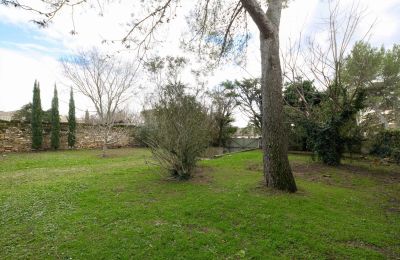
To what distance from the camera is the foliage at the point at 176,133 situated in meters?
6.33

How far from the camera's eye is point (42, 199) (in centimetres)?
485

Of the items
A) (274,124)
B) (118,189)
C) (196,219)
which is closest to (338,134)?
(274,124)

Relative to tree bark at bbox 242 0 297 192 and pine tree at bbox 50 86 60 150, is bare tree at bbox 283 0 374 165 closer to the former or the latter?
tree bark at bbox 242 0 297 192

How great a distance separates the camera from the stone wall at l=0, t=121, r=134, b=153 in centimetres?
1373

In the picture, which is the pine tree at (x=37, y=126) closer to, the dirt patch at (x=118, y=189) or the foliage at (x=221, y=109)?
the foliage at (x=221, y=109)

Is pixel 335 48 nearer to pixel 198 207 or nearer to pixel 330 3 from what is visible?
pixel 330 3

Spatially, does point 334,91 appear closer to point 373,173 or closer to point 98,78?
point 373,173

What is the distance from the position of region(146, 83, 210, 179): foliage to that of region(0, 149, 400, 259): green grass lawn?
525 millimetres

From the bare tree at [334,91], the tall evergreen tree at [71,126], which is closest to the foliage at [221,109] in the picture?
the bare tree at [334,91]

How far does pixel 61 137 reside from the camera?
16594 millimetres

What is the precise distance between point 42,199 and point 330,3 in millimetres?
10793

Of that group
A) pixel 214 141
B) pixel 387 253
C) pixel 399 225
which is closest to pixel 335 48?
pixel 399 225

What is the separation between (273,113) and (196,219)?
2.65 m

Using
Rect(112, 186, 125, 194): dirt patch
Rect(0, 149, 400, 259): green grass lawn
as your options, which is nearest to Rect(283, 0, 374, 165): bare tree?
Rect(0, 149, 400, 259): green grass lawn
